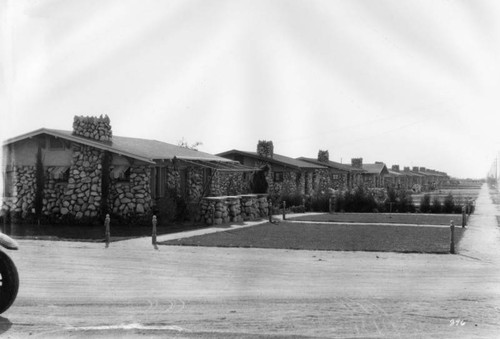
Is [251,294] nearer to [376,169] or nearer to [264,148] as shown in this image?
[264,148]

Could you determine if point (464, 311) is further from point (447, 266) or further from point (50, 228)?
point (50, 228)

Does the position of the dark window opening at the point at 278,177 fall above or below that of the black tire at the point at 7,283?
above

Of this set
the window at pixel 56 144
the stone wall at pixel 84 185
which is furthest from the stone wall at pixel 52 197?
the window at pixel 56 144

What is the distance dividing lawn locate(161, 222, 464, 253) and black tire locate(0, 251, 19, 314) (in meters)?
9.38

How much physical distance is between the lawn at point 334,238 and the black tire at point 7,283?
9377mm

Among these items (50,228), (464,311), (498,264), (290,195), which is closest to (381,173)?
(290,195)

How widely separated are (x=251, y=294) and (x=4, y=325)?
12.4 feet

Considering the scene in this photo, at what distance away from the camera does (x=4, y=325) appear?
25.1ft

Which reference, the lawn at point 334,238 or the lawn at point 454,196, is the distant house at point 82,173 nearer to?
the lawn at point 334,238

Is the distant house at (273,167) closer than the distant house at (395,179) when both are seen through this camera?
Yes

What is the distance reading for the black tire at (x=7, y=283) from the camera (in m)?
7.93

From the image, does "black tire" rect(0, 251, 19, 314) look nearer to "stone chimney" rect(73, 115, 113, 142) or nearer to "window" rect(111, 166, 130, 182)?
"window" rect(111, 166, 130, 182)

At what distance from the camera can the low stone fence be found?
25422 millimetres

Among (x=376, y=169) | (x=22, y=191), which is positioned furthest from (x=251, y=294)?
(x=376, y=169)
